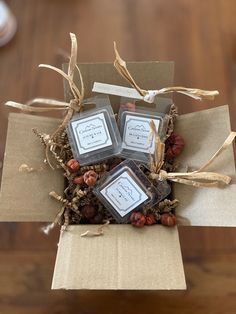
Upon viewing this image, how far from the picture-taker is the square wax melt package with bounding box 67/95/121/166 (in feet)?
2.24

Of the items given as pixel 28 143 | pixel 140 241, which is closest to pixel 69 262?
pixel 140 241

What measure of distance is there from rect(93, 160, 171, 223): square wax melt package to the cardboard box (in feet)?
0.12

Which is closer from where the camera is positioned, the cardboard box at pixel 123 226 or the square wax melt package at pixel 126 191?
the cardboard box at pixel 123 226

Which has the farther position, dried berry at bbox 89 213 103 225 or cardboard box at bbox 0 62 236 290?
dried berry at bbox 89 213 103 225

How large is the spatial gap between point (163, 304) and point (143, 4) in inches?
25.8

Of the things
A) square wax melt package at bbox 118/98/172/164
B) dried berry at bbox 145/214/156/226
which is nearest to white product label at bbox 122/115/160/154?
square wax melt package at bbox 118/98/172/164

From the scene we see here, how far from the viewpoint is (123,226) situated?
623mm

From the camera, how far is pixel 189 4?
917mm

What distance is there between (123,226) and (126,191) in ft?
0.21

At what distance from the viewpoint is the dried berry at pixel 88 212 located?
66 centimetres

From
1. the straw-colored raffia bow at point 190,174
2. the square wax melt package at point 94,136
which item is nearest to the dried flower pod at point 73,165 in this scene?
the square wax melt package at point 94,136

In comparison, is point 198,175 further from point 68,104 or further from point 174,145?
point 68,104

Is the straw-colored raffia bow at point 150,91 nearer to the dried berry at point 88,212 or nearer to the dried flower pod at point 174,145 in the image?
the dried flower pod at point 174,145

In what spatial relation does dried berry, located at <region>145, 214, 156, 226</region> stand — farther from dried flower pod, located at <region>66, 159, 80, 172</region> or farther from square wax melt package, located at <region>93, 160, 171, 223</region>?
dried flower pod, located at <region>66, 159, 80, 172</region>
